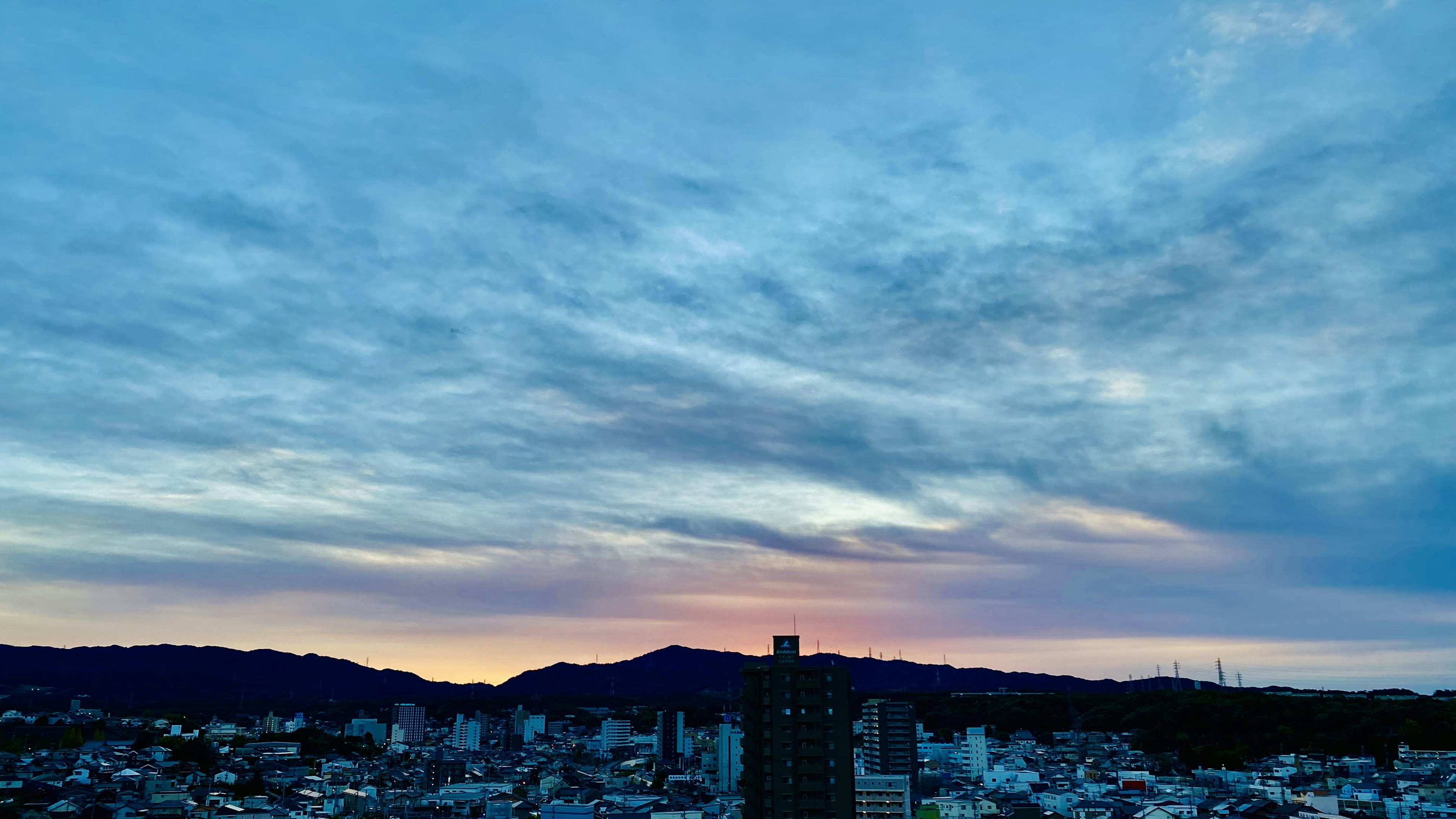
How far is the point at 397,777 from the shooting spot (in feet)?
306

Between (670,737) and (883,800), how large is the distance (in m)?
75.6

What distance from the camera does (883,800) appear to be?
195 ft

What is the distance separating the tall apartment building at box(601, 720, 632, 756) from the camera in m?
146

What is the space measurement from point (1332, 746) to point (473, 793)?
76895mm

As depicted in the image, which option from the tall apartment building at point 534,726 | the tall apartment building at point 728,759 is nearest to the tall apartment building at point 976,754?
the tall apartment building at point 728,759

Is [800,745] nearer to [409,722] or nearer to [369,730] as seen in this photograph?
[369,730]

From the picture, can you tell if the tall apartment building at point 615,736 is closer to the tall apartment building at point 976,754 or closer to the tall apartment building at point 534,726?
the tall apartment building at point 534,726

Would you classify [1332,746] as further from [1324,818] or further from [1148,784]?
[1324,818]

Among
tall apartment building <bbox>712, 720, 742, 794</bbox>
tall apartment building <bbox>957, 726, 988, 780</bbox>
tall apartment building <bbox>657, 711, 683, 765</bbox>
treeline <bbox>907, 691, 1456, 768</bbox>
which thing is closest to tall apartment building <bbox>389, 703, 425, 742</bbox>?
tall apartment building <bbox>657, 711, 683, 765</bbox>

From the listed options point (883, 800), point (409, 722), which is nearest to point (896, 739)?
point (883, 800)

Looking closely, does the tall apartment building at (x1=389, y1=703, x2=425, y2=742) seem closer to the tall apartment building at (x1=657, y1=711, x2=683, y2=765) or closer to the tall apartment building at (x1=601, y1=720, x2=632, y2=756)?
the tall apartment building at (x1=601, y1=720, x2=632, y2=756)

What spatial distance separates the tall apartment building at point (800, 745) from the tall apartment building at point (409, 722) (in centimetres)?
14151

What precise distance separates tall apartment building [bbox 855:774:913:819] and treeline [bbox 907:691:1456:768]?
1624 inches

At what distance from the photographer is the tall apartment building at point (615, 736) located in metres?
146
